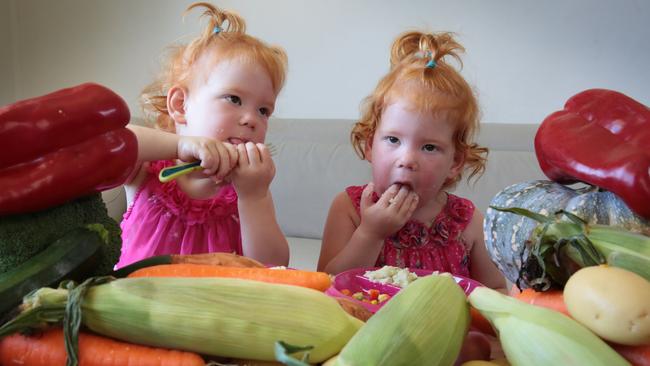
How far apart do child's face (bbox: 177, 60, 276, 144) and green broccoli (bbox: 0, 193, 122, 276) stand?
1.73ft

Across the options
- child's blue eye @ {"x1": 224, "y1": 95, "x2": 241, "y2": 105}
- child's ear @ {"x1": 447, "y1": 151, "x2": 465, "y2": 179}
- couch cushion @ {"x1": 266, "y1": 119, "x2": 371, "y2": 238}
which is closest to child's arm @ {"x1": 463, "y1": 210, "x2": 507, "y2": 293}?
child's ear @ {"x1": 447, "y1": 151, "x2": 465, "y2": 179}

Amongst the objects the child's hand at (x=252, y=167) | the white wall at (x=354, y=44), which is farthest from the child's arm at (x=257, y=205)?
the white wall at (x=354, y=44)

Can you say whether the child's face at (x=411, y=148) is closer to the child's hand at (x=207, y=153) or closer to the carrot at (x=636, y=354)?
the child's hand at (x=207, y=153)

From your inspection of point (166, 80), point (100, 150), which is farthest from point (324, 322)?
point (166, 80)

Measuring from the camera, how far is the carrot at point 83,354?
18.5 inches

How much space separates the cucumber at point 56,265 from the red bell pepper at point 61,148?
4 centimetres

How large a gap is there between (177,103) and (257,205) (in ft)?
1.20

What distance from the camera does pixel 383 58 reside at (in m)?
2.84

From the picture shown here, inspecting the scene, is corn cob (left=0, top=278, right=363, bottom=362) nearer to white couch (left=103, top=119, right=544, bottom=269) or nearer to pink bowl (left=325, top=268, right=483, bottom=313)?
pink bowl (left=325, top=268, right=483, bottom=313)

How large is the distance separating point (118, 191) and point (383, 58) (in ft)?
4.41

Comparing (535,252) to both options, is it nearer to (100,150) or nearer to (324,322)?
(324,322)

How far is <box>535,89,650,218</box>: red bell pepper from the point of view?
0.59 m

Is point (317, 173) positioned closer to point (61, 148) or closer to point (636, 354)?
point (61, 148)

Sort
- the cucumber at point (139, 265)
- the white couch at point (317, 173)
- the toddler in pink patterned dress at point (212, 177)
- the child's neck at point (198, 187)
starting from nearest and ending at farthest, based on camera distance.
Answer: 1. the cucumber at point (139, 265)
2. the toddler in pink patterned dress at point (212, 177)
3. the child's neck at point (198, 187)
4. the white couch at point (317, 173)
